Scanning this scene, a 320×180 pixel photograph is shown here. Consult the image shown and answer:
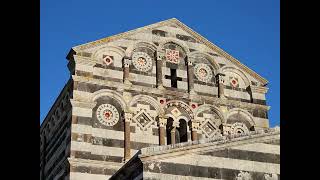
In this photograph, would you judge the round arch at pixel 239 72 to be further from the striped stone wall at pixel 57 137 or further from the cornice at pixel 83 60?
the striped stone wall at pixel 57 137

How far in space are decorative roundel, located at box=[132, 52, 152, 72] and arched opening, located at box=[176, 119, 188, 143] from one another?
218 centimetres

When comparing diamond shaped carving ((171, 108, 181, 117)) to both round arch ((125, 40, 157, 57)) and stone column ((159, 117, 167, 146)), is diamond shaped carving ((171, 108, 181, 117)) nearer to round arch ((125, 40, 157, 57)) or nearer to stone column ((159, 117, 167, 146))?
stone column ((159, 117, 167, 146))

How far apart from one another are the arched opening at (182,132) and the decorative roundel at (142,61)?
2.18 m

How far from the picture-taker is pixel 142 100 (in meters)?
19.3

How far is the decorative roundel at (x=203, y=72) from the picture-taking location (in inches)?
816

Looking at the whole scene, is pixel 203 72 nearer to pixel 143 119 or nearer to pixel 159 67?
pixel 159 67

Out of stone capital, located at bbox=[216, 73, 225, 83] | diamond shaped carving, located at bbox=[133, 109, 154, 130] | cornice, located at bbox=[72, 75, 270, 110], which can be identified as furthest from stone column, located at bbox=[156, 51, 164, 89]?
stone capital, located at bbox=[216, 73, 225, 83]

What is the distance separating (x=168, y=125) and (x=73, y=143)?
3.38 metres

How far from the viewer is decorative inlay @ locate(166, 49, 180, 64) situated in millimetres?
20516

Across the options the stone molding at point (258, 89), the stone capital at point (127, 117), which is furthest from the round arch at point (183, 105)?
the stone molding at point (258, 89)

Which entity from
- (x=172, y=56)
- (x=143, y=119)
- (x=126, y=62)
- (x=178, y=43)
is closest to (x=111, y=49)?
(x=126, y=62)

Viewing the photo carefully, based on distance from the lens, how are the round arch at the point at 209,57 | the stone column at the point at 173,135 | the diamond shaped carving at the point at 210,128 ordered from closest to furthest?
the stone column at the point at 173,135 < the diamond shaped carving at the point at 210,128 < the round arch at the point at 209,57

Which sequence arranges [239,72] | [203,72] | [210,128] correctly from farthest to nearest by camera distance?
[239,72], [203,72], [210,128]

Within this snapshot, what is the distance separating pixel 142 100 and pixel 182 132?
5.90ft
